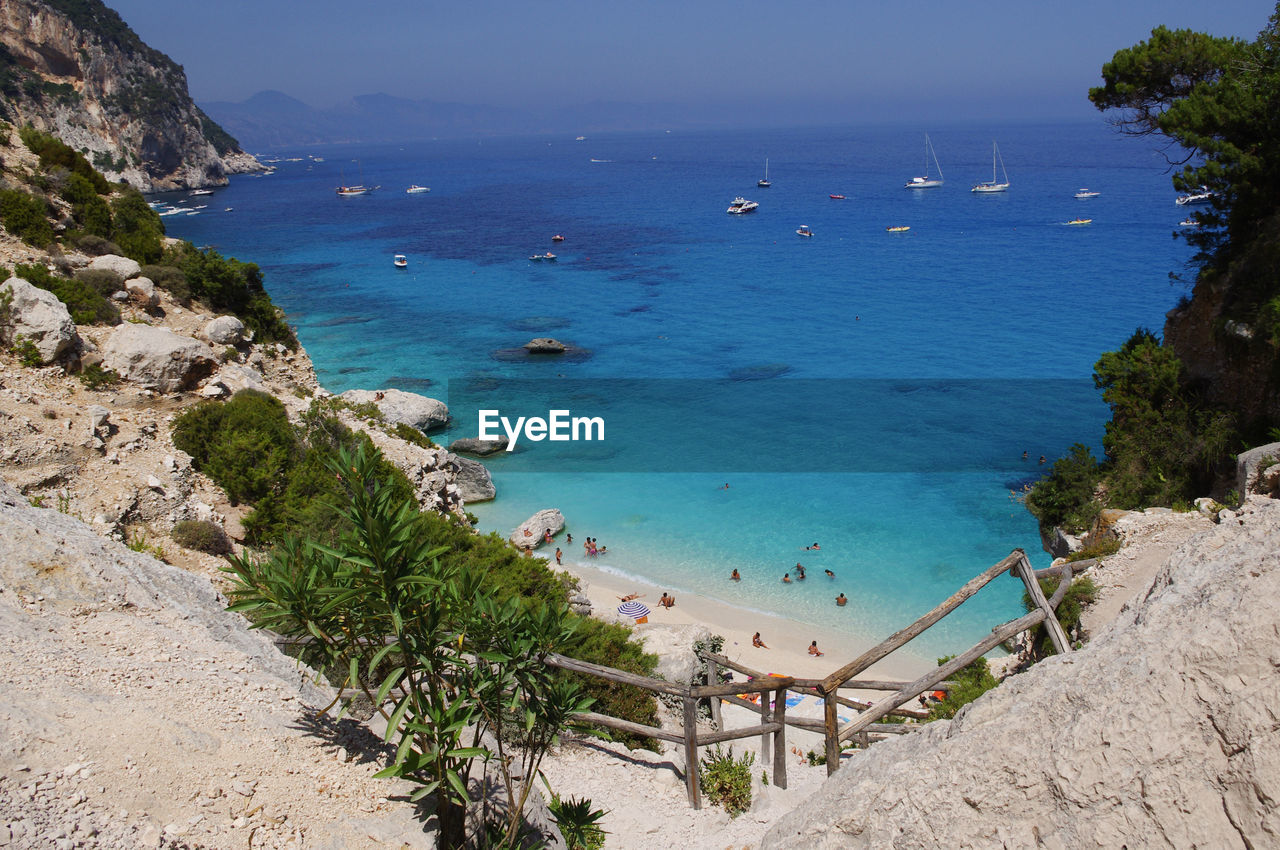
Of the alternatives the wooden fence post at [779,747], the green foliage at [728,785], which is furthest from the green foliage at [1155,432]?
the green foliage at [728,785]

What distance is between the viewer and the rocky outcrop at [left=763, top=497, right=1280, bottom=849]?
3.25 metres

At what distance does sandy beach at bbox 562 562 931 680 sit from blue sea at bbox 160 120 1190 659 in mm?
564

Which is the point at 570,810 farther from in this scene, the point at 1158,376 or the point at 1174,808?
the point at 1158,376

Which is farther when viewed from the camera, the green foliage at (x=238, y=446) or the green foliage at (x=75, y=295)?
the green foliage at (x=75, y=295)

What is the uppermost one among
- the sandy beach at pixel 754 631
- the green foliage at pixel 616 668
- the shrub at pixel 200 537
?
the shrub at pixel 200 537

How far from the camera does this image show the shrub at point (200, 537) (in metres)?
11.7

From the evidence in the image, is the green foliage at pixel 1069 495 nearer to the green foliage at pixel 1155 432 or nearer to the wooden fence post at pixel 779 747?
the green foliage at pixel 1155 432

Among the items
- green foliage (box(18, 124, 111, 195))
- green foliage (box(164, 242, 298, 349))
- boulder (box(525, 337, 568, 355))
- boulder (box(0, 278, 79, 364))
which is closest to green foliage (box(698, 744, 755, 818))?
boulder (box(0, 278, 79, 364))

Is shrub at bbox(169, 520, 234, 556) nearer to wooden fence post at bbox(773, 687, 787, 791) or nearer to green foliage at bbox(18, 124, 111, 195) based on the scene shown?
wooden fence post at bbox(773, 687, 787, 791)

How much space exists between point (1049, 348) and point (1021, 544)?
23.7 metres

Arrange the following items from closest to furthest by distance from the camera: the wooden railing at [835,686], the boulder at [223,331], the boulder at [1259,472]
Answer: the wooden railing at [835,686] < the boulder at [1259,472] < the boulder at [223,331]

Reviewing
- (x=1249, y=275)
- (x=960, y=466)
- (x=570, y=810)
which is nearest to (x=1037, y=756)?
(x=570, y=810)

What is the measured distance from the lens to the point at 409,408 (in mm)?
32219

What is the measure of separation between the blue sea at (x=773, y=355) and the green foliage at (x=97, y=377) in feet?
41.2
